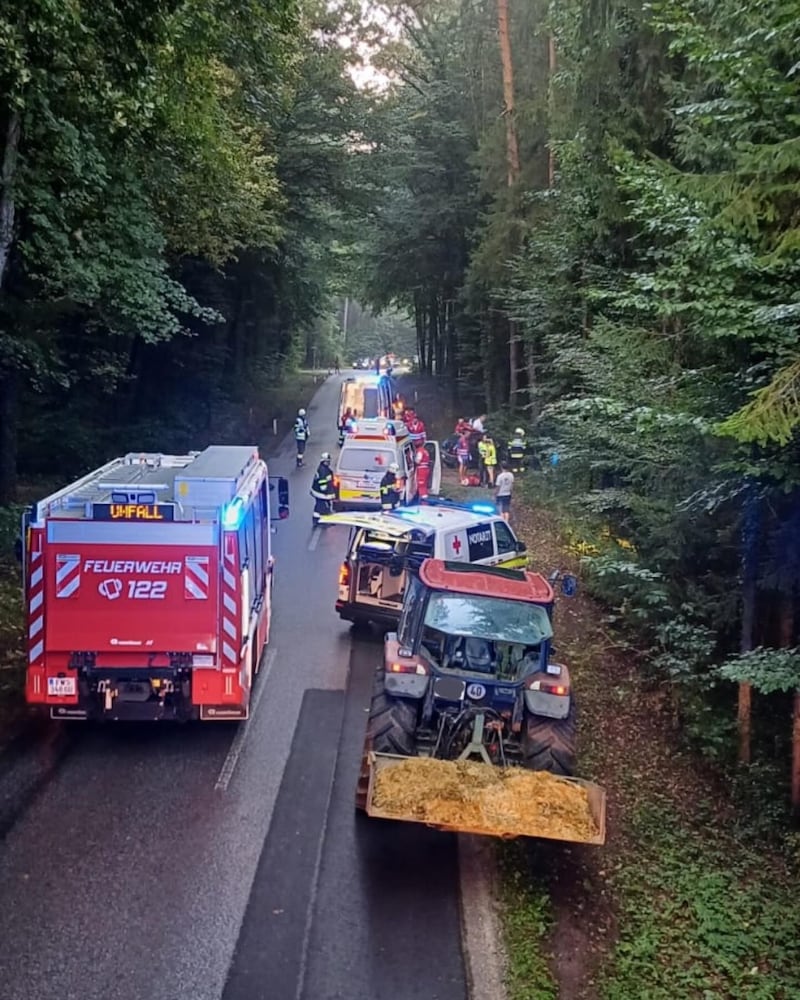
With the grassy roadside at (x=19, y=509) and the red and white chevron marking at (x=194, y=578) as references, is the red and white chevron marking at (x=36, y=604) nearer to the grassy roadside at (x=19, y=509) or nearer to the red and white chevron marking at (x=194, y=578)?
the grassy roadside at (x=19, y=509)

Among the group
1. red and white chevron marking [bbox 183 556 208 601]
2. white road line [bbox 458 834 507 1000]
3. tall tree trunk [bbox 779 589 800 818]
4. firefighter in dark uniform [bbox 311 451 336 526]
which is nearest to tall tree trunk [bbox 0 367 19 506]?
firefighter in dark uniform [bbox 311 451 336 526]

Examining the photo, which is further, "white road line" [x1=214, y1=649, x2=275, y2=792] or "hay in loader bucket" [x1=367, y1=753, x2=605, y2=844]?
"white road line" [x1=214, y1=649, x2=275, y2=792]

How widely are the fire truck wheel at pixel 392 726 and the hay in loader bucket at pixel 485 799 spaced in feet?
1.35

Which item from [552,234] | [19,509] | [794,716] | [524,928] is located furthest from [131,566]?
[552,234]

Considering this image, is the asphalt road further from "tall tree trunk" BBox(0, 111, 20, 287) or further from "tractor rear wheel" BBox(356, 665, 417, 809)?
"tall tree trunk" BBox(0, 111, 20, 287)

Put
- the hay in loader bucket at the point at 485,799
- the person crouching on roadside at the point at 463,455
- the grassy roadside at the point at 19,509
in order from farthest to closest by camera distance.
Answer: the person crouching on roadside at the point at 463,455 < the grassy roadside at the point at 19,509 < the hay in loader bucket at the point at 485,799

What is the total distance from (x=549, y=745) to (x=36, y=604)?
222 inches

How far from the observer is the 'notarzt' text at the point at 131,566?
32.2ft

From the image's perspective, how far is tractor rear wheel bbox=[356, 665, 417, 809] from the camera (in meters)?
8.77

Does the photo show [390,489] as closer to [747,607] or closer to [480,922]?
[747,607]

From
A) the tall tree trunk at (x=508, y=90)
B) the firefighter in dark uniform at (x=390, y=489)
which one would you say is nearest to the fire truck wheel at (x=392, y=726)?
the firefighter in dark uniform at (x=390, y=489)

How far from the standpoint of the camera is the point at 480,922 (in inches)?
301

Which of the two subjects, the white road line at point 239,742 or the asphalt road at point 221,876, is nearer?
the asphalt road at point 221,876

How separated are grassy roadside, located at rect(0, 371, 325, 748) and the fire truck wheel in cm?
465
